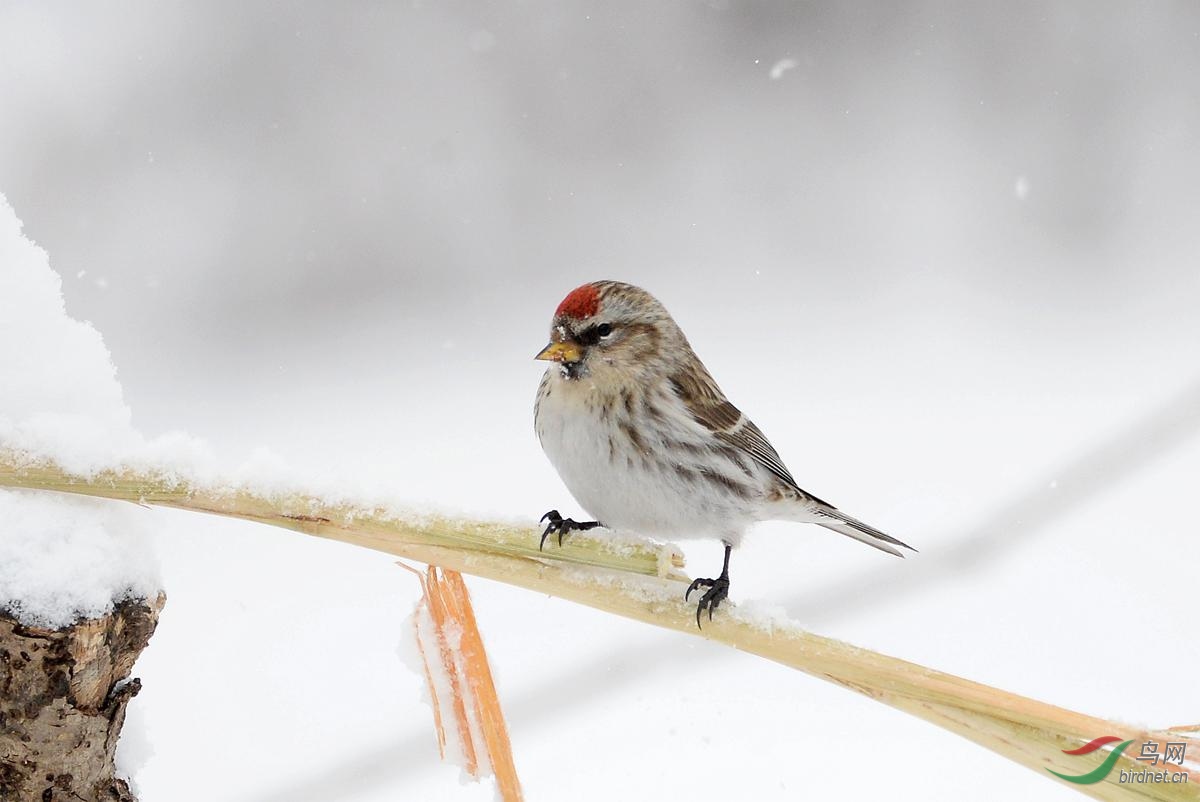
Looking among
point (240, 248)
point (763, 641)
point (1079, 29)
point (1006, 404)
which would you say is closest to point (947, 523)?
point (1006, 404)

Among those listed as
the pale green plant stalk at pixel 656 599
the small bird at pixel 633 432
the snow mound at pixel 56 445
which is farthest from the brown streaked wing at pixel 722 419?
the snow mound at pixel 56 445

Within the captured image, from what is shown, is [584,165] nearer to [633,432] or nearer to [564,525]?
[633,432]

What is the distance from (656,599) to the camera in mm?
1291

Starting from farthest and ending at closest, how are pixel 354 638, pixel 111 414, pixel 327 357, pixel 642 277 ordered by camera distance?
pixel 642 277, pixel 327 357, pixel 354 638, pixel 111 414

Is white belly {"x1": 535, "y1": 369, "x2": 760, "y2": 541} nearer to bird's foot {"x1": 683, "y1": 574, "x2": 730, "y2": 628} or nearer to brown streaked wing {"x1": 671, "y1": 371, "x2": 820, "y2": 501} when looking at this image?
brown streaked wing {"x1": 671, "y1": 371, "x2": 820, "y2": 501}

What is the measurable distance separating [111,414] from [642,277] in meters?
5.65

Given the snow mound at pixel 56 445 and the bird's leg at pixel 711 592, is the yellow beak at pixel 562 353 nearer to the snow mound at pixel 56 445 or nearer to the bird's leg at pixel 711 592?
the bird's leg at pixel 711 592

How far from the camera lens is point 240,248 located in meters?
6.53

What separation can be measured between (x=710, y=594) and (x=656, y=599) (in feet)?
0.78

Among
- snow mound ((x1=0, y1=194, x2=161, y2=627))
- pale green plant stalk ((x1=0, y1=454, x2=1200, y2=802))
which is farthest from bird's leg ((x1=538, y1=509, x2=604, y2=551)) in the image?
snow mound ((x1=0, y1=194, x2=161, y2=627))

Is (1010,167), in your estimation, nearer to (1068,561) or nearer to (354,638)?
(1068,561)

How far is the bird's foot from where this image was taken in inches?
50.1

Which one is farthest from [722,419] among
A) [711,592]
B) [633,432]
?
[711,592]

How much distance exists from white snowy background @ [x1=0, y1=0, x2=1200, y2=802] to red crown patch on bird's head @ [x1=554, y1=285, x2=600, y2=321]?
82 centimetres
